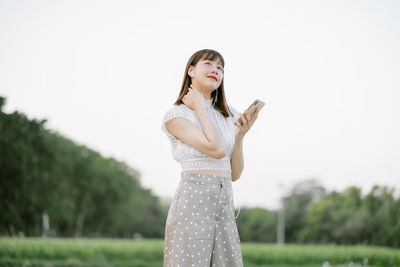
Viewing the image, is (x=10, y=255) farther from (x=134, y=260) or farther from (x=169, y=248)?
(x=169, y=248)

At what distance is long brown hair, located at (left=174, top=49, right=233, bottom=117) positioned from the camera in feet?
7.81

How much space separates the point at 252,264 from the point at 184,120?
456 inches

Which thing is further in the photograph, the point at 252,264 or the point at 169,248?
the point at 252,264

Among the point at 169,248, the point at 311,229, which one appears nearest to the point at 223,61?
the point at 169,248

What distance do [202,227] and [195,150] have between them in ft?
1.20

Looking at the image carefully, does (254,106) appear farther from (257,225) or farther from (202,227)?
(257,225)

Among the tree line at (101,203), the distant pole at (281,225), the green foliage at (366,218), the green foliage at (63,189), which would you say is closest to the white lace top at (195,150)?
the tree line at (101,203)

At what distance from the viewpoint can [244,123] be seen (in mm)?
2256

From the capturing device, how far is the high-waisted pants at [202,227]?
82.5 inches

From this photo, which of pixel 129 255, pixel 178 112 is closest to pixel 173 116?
pixel 178 112

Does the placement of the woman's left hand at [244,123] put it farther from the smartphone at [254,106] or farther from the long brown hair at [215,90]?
the long brown hair at [215,90]

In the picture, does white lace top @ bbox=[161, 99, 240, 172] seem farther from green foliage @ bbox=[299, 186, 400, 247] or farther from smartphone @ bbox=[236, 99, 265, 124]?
green foliage @ bbox=[299, 186, 400, 247]

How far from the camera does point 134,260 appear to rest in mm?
12500

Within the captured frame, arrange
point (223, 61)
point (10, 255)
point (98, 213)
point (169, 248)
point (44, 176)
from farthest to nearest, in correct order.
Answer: point (98, 213), point (44, 176), point (10, 255), point (223, 61), point (169, 248)
